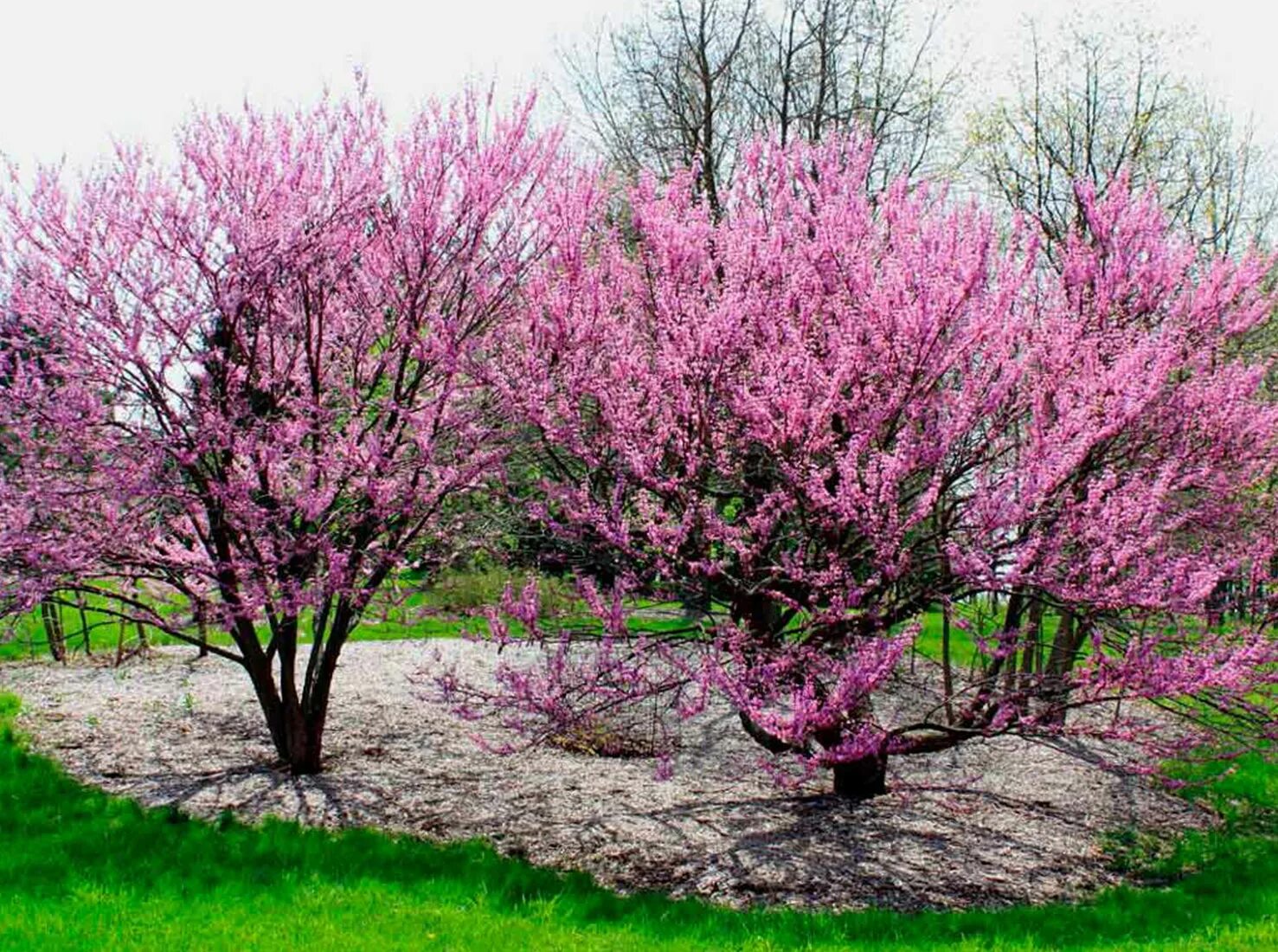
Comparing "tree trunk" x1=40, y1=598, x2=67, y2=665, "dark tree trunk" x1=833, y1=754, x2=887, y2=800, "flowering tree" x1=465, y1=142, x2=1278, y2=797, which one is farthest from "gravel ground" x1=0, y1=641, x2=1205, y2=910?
"tree trunk" x1=40, y1=598, x2=67, y2=665

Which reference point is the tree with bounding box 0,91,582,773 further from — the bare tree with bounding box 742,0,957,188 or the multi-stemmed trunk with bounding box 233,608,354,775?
the bare tree with bounding box 742,0,957,188

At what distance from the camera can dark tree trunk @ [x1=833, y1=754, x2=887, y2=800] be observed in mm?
6734

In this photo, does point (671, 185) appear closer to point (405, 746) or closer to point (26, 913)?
point (405, 746)

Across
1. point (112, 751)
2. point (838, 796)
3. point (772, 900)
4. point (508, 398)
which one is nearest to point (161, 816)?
point (112, 751)

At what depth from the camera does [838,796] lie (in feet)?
22.3

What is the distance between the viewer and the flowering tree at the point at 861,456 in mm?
5305

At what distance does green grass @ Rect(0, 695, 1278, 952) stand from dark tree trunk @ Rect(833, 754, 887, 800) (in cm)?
144

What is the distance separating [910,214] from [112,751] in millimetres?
6544

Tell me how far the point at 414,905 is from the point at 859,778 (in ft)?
9.98

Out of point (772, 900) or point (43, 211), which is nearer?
point (772, 900)

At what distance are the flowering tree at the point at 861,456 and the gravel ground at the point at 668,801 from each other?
1.73 ft

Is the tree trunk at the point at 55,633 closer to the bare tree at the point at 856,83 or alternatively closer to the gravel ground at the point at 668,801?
the gravel ground at the point at 668,801

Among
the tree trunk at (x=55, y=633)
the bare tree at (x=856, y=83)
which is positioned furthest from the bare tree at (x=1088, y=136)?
the tree trunk at (x=55, y=633)

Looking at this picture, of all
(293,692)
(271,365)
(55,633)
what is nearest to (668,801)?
(293,692)
